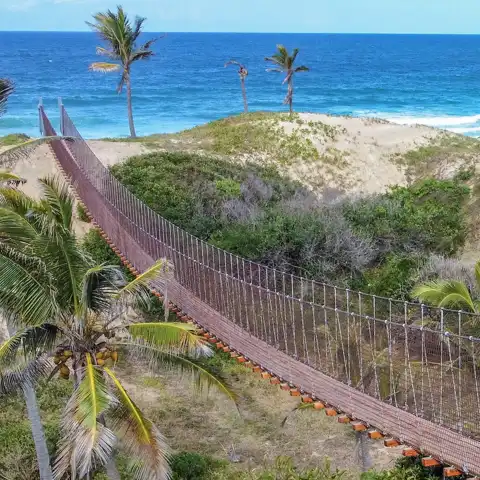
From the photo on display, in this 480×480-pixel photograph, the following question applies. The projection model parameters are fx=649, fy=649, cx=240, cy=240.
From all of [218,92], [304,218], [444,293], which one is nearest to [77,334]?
[444,293]

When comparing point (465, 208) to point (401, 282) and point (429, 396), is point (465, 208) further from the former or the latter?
point (429, 396)

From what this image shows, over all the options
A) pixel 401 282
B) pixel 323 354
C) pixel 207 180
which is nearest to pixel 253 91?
pixel 207 180

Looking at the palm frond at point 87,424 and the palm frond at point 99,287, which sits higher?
the palm frond at point 99,287

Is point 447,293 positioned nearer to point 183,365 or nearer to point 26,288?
point 183,365

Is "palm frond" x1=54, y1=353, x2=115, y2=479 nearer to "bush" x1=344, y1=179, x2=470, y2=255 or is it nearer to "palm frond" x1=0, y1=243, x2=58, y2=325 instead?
"palm frond" x1=0, y1=243, x2=58, y2=325

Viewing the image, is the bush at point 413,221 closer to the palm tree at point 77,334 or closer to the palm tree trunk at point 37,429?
the palm tree trunk at point 37,429

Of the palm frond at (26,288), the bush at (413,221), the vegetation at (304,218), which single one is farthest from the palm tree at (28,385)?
the bush at (413,221)
